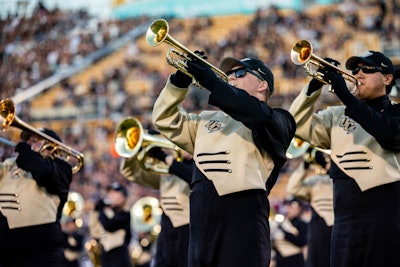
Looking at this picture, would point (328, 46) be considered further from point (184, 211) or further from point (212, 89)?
point (212, 89)

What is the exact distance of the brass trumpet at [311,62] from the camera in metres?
5.96

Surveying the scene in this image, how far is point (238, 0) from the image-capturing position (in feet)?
108

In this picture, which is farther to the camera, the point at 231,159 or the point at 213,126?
the point at 213,126

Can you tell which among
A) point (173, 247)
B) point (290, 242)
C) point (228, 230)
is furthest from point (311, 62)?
point (290, 242)

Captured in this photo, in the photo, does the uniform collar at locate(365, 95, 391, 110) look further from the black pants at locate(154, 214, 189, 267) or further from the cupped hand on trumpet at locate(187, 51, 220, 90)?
the black pants at locate(154, 214, 189, 267)

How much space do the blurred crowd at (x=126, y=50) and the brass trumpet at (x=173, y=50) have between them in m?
13.7

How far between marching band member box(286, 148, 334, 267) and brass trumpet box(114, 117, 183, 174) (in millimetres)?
1640

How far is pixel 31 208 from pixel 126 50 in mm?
22344

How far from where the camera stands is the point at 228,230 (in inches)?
219

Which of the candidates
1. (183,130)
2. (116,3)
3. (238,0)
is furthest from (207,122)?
(116,3)

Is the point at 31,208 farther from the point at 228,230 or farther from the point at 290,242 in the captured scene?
the point at 290,242

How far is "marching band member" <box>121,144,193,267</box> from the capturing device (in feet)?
28.9

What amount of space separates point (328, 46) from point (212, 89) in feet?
60.8

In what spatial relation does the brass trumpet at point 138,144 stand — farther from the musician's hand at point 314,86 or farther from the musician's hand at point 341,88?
the musician's hand at point 341,88
